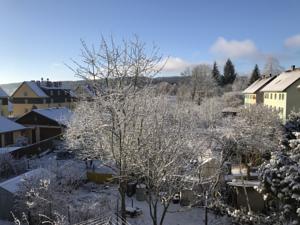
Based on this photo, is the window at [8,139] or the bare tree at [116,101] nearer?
the bare tree at [116,101]

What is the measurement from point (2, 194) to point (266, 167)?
12.4 meters

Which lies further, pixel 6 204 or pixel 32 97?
pixel 32 97

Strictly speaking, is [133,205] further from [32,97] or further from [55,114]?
[32,97]

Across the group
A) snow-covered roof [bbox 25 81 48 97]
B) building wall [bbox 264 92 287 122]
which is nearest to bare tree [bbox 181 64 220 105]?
building wall [bbox 264 92 287 122]

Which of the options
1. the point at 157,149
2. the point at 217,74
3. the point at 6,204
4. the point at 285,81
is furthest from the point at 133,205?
the point at 217,74

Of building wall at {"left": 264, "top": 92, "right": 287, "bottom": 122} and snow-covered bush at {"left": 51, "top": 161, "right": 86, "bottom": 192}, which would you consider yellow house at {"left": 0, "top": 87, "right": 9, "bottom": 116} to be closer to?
snow-covered bush at {"left": 51, "top": 161, "right": 86, "bottom": 192}

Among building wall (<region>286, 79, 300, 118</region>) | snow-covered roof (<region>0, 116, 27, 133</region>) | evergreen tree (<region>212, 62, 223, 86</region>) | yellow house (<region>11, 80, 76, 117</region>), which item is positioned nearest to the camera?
snow-covered roof (<region>0, 116, 27, 133</region>)

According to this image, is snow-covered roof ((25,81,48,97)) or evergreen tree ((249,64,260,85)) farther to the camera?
evergreen tree ((249,64,260,85))

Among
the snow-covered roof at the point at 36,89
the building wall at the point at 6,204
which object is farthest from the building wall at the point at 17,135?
the snow-covered roof at the point at 36,89

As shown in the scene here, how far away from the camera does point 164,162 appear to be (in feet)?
35.1

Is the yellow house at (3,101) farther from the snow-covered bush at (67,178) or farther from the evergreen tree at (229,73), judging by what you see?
the evergreen tree at (229,73)

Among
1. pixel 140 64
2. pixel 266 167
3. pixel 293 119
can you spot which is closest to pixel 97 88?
pixel 140 64

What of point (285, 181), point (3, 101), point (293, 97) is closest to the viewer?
point (285, 181)

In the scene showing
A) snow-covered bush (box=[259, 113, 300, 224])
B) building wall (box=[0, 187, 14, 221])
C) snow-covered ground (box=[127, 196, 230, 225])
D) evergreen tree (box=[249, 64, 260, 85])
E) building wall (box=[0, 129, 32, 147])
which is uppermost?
evergreen tree (box=[249, 64, 260, 85])
